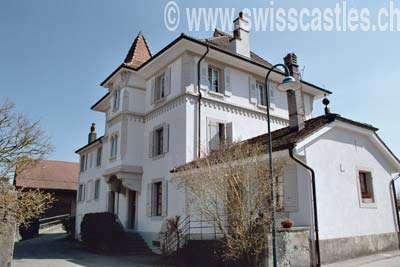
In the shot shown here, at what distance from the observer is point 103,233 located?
61.2 ft

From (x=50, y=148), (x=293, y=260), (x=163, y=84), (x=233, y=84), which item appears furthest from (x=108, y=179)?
(x=293, y=260)

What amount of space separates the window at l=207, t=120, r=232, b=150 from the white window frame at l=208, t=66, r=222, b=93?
6.31 feet

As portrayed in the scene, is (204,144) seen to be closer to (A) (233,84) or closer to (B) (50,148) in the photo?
(A) (233,84)

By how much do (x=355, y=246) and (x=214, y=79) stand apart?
10.4 metres

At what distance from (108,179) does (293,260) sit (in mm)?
13171

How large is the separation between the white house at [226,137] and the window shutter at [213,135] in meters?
0.05

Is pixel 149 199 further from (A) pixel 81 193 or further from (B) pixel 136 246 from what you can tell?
(A) pixel 81 193

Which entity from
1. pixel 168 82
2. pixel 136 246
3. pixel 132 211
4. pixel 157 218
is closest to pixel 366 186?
pixel 157 218

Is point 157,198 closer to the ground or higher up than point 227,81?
closer to the ground

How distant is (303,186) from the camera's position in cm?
1199

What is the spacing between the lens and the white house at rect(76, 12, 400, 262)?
1241cm

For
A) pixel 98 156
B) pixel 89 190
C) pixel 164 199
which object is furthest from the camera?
pixel 89 190

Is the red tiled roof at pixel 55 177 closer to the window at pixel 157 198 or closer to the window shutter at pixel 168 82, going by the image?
the window at pixel 157 198

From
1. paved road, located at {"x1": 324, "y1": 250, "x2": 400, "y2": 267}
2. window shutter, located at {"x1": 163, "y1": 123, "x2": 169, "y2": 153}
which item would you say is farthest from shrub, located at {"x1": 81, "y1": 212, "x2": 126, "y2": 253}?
paved road, located at {"x1": 324, "y1": 250, "x2": 400, "y2": 267}
